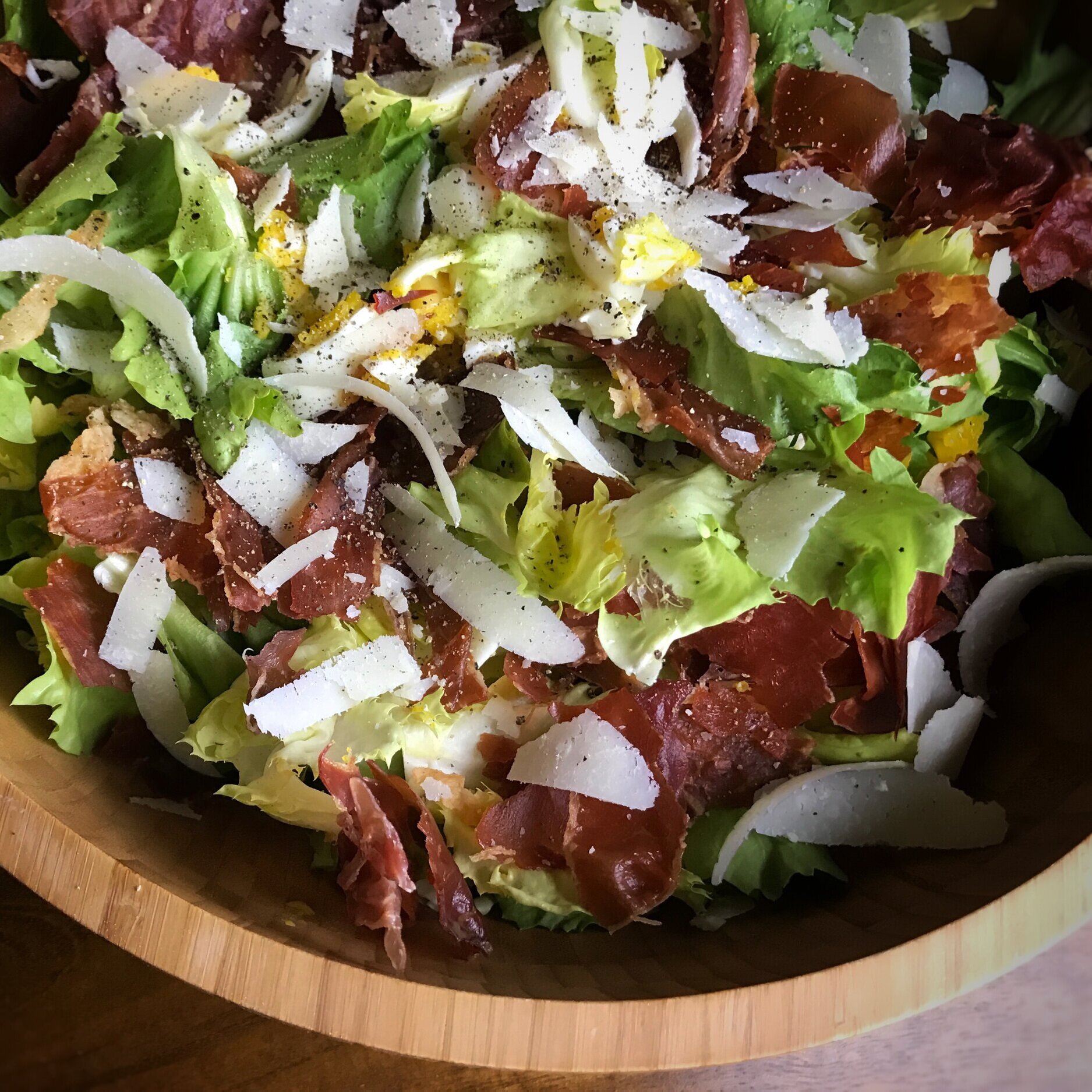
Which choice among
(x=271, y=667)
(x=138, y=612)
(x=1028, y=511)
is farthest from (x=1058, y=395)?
(x=138, y=612)

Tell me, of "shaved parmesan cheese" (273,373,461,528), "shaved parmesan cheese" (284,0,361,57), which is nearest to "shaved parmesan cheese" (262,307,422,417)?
"shaved parmesan cheese" (273,373,461,528)

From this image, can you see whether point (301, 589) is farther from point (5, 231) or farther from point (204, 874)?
point (5, 231)

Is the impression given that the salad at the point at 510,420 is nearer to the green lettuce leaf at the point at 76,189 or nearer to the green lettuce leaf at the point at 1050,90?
the green lettuce leaf at the point at 76,189

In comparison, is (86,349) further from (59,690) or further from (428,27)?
(428,27)

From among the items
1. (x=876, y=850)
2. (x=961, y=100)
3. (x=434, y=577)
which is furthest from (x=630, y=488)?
(x=961, y=100)

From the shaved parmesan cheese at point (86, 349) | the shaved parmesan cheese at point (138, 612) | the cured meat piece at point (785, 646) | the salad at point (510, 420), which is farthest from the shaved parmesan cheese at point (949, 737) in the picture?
the shaved parmesan cheese at point (86, 349)
